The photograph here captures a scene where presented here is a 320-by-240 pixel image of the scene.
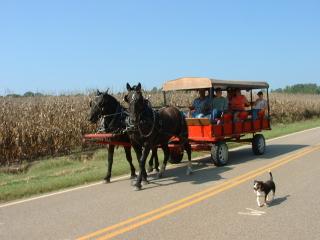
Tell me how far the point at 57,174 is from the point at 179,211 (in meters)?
6.22

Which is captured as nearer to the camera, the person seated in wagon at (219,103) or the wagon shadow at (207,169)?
the wagon shadow at (207,169)

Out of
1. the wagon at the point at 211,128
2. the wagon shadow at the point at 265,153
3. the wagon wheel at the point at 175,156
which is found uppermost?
the wagon at the point at 211,128

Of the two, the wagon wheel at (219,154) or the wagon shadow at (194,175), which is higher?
the wagon wheel at (219,154)

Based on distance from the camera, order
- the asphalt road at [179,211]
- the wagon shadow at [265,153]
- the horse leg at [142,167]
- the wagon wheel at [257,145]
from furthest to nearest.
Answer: the wagon wheel at [257,145] → the wagon shadow at [265,153] → the horse leg at [142,167] → the asphalt road at [179,211]

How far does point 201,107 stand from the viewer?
46.6ft

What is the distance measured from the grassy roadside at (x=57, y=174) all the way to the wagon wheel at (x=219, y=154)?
8.03 ft

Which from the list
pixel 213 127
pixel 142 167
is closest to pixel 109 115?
pixel 142 167

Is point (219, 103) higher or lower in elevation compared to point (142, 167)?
higher

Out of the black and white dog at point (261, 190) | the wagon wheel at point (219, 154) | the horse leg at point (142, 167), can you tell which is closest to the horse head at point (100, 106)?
the horse leg at point (142, 167)

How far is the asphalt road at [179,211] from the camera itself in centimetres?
671

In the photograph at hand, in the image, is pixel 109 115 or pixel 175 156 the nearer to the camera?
pixel 109 115

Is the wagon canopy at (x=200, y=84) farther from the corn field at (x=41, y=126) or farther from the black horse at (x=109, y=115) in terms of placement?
the corn field at (x=41, y=126)

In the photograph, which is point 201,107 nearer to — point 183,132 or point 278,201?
point 183,132

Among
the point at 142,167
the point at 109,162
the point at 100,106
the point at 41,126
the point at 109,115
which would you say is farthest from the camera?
the point at 41,126
